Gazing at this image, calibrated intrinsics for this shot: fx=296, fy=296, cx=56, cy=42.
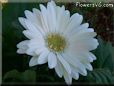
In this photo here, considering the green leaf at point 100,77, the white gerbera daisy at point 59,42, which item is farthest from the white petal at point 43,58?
the green leaf at point 100,77

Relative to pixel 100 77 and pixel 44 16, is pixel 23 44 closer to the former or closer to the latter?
pixel 44 16

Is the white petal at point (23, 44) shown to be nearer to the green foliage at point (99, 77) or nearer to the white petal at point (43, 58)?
the white petal at point (43, 58)

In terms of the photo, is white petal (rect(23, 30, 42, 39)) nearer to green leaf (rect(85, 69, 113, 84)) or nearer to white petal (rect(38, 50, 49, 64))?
white petal (rect(38, 50, 49, 64))

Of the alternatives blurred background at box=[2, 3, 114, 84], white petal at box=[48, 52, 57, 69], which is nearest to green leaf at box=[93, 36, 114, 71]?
blurred background at box=[2, 3, 114, 84]

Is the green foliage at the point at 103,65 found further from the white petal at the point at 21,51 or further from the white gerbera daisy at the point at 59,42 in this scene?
the white petal at the point at 21,51

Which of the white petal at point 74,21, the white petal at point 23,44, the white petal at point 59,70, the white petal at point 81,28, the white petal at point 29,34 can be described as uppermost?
the white petal at point 74,21

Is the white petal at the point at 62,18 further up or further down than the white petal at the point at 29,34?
further up

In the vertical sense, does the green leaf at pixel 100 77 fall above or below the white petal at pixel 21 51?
below

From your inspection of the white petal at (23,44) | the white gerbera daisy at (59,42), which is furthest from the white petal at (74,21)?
the white petal at (23,44)

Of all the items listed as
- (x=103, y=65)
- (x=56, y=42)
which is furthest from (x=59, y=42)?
(x=103, y=65)
